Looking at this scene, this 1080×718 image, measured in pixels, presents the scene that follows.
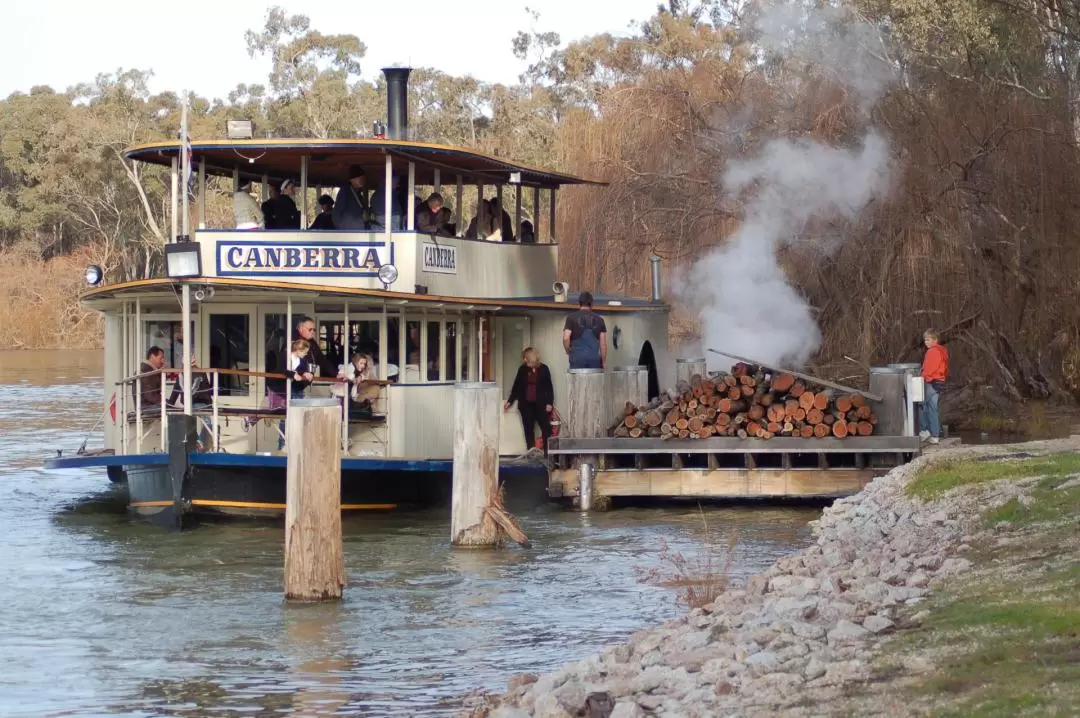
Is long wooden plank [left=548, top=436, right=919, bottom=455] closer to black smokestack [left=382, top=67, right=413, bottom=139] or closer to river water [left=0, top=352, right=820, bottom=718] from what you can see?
river water [left=0, top=352, right=820, bottom=718]

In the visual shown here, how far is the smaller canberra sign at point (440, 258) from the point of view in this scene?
17.5m

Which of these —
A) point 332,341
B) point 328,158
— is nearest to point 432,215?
point 328,158

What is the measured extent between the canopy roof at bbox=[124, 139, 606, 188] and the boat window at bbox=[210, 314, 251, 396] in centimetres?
165

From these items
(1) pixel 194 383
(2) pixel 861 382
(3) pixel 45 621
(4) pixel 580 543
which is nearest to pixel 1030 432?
(2) pixel 861 382

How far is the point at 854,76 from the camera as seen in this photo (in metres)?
25.8

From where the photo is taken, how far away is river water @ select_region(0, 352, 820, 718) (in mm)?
9469

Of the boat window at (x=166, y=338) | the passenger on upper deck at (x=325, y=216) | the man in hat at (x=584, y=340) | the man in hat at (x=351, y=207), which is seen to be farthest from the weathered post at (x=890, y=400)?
the boat window at (x=166, y=338)

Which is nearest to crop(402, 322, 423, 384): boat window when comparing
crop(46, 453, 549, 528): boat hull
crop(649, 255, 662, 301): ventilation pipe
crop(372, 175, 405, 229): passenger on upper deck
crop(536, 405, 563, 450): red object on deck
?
crop(46, 453, 549, 528): boat hull

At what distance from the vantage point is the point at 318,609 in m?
A: 11.6

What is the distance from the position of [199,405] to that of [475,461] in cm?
380

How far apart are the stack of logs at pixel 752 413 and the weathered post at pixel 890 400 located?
11 centimetres

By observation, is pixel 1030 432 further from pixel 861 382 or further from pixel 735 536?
pixel 735 536

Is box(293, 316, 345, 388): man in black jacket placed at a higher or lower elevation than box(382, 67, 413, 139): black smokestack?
lower

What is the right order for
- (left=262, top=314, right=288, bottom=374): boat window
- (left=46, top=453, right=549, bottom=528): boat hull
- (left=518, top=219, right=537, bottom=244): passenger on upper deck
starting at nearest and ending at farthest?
(left=46, top=453, right=549, bottom=528): boat hull → (left=262, top=314, right=288, bottom=374): boat window → (left=518, top=219, right=537, bottom=244): passenger on upper deck
